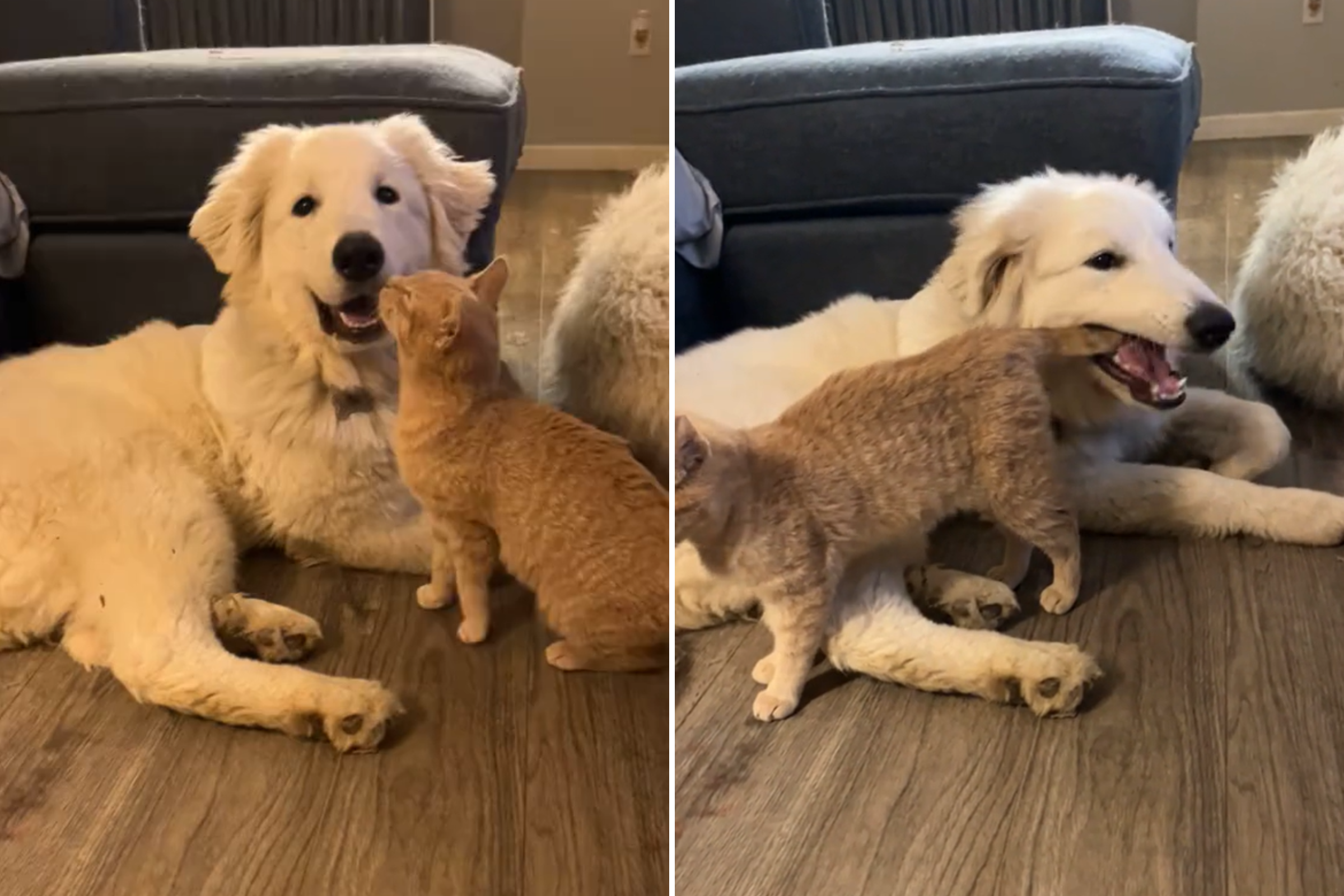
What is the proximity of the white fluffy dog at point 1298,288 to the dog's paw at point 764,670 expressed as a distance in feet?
1.58

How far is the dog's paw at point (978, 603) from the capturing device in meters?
0.87

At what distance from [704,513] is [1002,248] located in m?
0.34

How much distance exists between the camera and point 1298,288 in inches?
37.9

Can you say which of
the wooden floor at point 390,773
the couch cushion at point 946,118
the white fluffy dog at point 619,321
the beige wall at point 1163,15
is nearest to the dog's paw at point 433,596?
the wooden floor at point 390,773

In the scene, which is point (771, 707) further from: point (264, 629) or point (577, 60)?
point (577, 60)

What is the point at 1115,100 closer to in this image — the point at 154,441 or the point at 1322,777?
the point at 1322,777

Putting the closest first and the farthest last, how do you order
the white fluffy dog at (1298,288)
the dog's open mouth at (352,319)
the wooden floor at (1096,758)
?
the wooden floor at (1096,758)
the dog's open mouth at (352,319)
the white fluffy dog at (1298,288)

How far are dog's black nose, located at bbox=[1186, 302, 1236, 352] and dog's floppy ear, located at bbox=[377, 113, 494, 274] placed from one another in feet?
1.94

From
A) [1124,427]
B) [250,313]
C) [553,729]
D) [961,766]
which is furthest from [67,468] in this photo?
[1124,427]

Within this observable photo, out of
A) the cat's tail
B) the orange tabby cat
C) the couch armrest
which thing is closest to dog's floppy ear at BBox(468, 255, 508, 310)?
the orange tabby cat

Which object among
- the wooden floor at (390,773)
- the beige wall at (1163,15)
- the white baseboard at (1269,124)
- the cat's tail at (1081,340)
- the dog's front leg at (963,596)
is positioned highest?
the beige wall at (1163,15)

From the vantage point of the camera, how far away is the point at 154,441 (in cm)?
93

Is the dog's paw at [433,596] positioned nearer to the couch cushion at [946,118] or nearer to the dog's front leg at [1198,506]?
the couch cushion at [946,118]

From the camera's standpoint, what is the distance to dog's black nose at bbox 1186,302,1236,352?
0.84m
